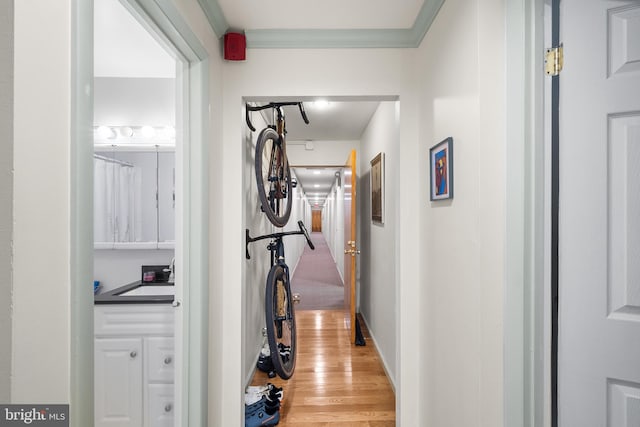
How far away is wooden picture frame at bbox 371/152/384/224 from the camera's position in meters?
2.99

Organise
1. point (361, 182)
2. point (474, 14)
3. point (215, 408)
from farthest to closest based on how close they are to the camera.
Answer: point (361, 182), point (215, 408), point (474, 14)

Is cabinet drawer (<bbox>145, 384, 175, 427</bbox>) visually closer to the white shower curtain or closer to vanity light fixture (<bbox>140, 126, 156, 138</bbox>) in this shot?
the white shower curtain

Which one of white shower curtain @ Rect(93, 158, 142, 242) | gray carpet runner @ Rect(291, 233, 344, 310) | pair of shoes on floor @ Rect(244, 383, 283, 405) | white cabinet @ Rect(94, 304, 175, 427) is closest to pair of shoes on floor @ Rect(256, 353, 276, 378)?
pair of shoes on floor @ Rect(244, 383, 283, 405)

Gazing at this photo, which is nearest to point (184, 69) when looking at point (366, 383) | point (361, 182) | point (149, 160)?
point (149, 160)

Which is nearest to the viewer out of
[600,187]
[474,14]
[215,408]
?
[600,187]

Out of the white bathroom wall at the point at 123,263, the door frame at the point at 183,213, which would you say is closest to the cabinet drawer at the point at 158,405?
the door frame at the point at 183,213

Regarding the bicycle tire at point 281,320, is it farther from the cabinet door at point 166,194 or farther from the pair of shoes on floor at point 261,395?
the cabinet door at point 166,194

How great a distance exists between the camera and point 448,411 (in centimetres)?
136

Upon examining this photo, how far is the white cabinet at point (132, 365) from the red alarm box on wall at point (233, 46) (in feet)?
5.06

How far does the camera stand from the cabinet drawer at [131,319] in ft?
6.00

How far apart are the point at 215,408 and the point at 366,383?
4.43 feet

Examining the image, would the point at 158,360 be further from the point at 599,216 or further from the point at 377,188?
the point at 377,188

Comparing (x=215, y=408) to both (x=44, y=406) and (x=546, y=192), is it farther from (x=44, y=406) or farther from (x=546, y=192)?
(x=546, y=192)

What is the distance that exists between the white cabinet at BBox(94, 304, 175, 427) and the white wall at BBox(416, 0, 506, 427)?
1593 millimetres
